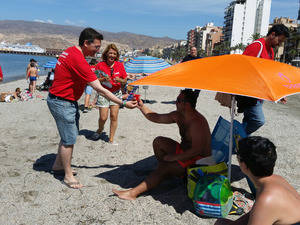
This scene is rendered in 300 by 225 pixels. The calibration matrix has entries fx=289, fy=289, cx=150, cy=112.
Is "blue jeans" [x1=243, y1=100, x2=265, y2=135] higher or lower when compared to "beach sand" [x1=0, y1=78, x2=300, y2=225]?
higher

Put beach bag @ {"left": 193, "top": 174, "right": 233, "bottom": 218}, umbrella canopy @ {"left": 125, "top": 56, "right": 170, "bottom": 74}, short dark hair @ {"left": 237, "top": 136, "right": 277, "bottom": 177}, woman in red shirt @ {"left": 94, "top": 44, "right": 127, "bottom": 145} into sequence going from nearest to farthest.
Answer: short dark hair @ {"left": 237, "top": 136, "right": 277, "bottom": 177}
beach bag @ {"left": 193, "top": 174, "right": 233, "bottom": 218}
woman in red shirt @ {"left": 94, "top": 44, "right": 127, "bottom": 145}
umbrella canopy @ {"left": 125, "top": 56, "right": 170, "bottom": 74}

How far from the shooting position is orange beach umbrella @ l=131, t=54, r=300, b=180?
2215 millimetres

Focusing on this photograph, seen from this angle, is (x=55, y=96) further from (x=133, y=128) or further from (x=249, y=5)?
(x=249, y=5)

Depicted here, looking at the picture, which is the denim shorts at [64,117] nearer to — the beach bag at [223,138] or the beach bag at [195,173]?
the beach bag at [195,173]

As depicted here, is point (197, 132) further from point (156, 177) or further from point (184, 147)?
point (156, 177)

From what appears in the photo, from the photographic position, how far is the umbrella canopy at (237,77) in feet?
7.27

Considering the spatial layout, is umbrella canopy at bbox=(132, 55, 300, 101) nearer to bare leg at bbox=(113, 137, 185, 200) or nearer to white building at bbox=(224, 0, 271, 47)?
bare leg at bbox=(113, 137, 185, 200)

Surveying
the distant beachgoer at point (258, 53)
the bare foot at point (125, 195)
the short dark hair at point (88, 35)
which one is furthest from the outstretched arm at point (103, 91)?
the distant beachgoer at point (258, 53)

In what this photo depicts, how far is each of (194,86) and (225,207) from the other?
4.07 feet

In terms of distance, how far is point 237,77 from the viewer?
2.36m

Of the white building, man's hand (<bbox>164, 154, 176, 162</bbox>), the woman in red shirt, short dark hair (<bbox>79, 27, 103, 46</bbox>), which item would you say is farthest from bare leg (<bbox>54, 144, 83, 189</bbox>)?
the white building

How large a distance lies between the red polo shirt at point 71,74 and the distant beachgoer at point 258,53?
5.89 feet

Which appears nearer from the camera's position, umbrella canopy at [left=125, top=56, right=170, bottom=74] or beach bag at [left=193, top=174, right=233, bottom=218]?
beach bag at [left=193, top=174, right=233, bottom=218]

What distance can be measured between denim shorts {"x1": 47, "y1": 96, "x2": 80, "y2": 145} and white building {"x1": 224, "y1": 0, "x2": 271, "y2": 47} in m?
108
